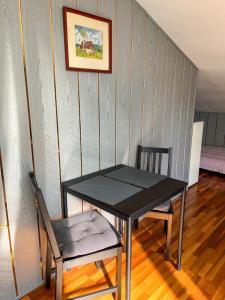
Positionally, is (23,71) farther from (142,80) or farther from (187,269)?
(187,269)

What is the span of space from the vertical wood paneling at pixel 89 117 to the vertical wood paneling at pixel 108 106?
6 centimetres

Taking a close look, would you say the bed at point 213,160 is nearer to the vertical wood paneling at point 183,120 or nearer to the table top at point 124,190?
the vertical wood paneling at point 183,120

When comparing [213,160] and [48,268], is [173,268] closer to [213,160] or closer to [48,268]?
[48,268]

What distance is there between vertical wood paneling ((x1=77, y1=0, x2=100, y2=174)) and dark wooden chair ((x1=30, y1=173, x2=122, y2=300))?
0.47 meters

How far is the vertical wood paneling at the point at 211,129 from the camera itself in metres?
4.79

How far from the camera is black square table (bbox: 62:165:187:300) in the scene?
149 centimetres

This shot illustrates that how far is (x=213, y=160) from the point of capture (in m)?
4.15

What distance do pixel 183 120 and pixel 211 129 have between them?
2.01 meters


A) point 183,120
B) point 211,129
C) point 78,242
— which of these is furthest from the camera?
point 211,129

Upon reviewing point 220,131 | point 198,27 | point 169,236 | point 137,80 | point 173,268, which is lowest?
point 173,268

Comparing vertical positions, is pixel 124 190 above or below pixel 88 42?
below

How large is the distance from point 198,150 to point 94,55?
2.40 m

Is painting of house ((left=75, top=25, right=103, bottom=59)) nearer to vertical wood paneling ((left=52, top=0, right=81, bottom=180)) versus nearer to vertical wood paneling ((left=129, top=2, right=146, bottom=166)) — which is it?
vertical wood paneling ((left=52, top=0, right=81, bottom=180))

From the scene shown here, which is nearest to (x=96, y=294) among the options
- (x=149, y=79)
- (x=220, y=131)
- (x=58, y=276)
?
(x=58, y=276)
